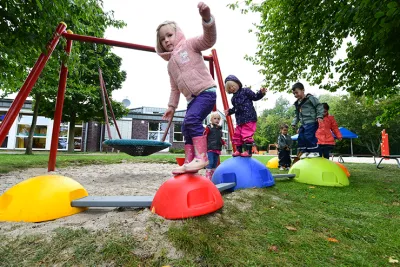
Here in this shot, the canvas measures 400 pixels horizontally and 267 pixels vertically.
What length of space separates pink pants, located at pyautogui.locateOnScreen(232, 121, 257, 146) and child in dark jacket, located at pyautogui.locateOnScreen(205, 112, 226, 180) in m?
0.89

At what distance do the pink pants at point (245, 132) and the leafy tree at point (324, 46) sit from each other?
8.62 feet

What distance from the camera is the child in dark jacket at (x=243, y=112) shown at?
134 inches

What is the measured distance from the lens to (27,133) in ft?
80.1

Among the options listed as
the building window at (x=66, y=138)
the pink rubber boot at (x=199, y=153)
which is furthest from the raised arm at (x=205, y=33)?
the building window at (x=66, y=138)

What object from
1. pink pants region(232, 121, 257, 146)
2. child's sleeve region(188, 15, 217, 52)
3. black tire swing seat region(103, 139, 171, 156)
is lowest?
black tire swing seat region(103, 139, 171, 156)

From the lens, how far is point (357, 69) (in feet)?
20.1

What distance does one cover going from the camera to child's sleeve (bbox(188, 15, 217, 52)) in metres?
2.03

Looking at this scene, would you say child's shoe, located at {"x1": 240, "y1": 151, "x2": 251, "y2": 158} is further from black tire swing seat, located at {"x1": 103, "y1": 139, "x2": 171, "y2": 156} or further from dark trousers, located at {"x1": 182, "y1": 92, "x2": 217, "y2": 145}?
black tire swing seat, located at {"x1": 103, "y1": 139, "x2": 171, "y2": 156}

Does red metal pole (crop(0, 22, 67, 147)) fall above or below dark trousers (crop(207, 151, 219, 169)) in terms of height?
above

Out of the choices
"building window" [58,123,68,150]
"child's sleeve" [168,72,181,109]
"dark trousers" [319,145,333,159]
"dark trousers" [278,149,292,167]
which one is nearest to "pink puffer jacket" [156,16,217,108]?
"child's sleeve" [168,72,181,109]

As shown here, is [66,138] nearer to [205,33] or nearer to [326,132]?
[326,132]

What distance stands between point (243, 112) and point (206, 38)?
153 centimetres

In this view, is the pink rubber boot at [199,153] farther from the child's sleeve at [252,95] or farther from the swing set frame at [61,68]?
the swing set frame at [61,68]

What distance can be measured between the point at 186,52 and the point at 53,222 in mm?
1959
